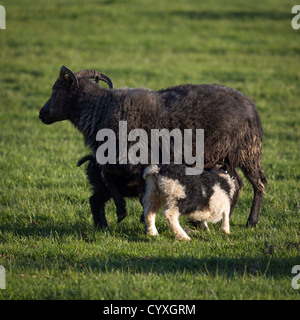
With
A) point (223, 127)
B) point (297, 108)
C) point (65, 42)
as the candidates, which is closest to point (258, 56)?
point (297, 108)

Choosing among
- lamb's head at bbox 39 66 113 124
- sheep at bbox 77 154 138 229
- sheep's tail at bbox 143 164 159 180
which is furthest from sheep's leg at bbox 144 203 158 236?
lamb's head at bbox 39 66 113 124

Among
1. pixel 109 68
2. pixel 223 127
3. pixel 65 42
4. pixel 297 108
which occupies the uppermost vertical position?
pixel 65 42

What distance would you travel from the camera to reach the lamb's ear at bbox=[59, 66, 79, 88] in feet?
22.8

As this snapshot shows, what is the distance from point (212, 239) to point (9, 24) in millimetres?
20837

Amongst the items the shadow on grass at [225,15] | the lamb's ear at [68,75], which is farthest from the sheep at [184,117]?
the shadow on grass at [225,15]

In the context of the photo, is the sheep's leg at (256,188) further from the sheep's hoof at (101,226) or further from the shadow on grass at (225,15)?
the shadow on grass at (225,15)

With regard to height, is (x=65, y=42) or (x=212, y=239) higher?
(x=65, y=42)

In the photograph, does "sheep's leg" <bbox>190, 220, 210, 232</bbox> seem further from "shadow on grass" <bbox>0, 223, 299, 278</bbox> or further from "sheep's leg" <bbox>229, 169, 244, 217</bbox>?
"shadow on grass" <bbox>0, 223, 299, 278</bbox>

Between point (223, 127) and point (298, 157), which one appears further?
point (298, 157)

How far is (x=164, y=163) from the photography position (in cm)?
640

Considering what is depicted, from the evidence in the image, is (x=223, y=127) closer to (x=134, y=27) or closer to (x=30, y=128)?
(x=30, y=128)

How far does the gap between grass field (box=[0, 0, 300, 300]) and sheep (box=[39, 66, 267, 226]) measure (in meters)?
0.79

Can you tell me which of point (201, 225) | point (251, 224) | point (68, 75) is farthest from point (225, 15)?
point (201, 225)

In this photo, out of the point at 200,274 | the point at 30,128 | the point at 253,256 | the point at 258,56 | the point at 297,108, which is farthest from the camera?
the point at 258,56
